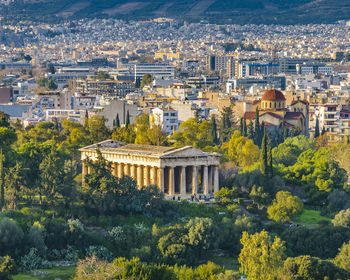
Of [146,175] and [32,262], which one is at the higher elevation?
[146,175]

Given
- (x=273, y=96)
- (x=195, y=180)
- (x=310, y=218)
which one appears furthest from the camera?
(x=273, y=96)

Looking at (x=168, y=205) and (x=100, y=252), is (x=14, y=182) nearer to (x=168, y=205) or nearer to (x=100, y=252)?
(x=168, y=205)

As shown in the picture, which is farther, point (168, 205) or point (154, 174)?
point (154, 174)

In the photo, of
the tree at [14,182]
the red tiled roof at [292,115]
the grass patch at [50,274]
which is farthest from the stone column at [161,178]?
the red tiled roof at [292,115]

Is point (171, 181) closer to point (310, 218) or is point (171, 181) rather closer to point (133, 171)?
point (133, 171)

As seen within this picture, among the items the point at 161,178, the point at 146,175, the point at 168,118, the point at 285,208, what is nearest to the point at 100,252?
the point at 161,178

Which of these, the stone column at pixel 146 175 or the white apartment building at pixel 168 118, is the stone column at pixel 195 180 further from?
the white apartment building at pixel 168 118

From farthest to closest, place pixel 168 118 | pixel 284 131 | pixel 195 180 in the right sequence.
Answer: pixel 284 131 < pixel 168 118 < pixel 195 180

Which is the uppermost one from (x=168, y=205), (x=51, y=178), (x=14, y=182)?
(x=51, y=178)
